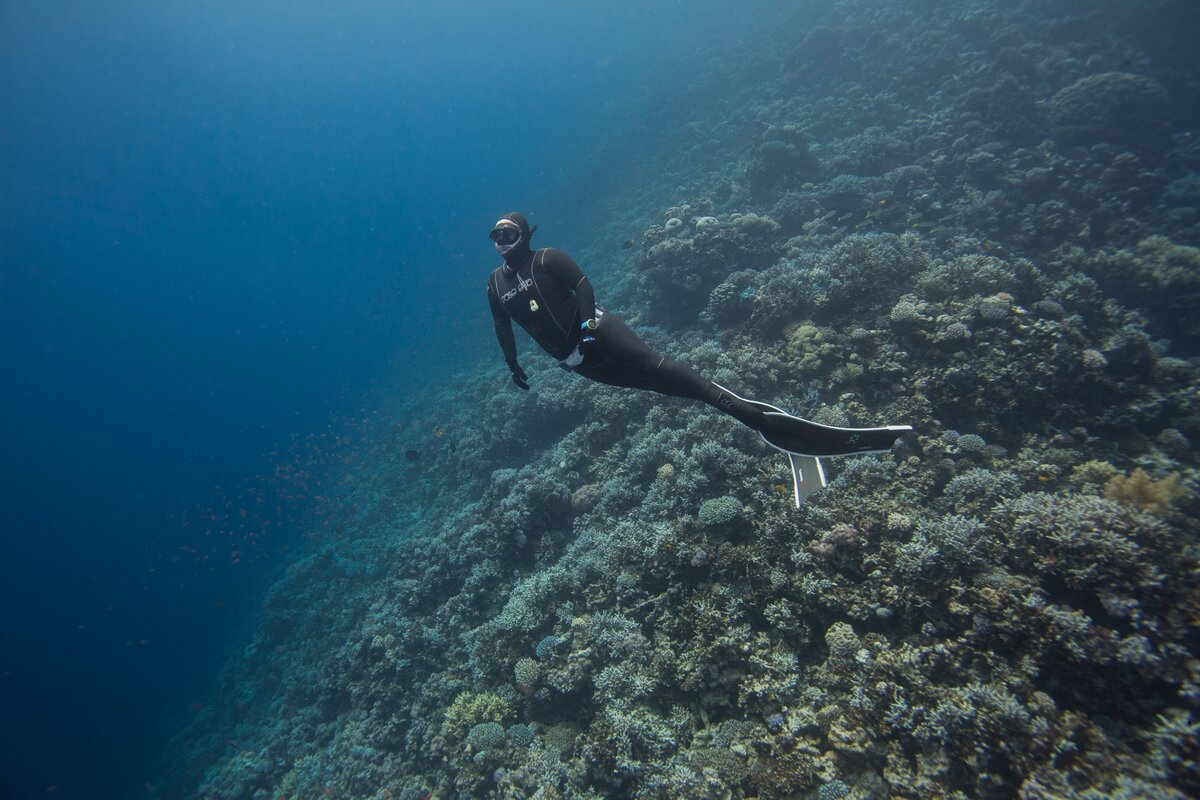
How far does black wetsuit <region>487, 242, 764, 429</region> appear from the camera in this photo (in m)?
4.65

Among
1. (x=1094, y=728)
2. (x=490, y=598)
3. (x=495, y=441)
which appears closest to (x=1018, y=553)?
(x=1094, y=728)

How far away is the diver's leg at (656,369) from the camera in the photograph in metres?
4.62

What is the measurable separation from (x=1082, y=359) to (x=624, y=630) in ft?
26.8

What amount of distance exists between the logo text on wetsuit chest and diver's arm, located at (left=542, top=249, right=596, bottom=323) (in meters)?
0.26

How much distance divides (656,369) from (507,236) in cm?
221

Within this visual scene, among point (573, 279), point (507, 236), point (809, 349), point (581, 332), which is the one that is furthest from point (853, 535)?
point (507, 236)

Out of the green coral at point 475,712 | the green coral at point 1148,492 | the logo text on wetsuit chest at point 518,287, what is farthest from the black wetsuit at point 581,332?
the green coral at point 475,712

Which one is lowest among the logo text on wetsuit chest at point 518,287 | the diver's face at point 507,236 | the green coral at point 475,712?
the green coral at point 475,712

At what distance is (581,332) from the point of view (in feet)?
15.4

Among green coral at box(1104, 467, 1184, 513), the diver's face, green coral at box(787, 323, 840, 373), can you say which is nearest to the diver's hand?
the diver's face

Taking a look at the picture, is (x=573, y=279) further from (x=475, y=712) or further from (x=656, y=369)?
(x=475, y=712)

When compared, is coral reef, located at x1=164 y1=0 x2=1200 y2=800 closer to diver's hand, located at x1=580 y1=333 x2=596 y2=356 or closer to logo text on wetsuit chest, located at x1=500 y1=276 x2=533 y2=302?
diver's hand, located at x1=580 y1=333 x2=596 y2=356

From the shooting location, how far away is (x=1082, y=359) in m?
6.86

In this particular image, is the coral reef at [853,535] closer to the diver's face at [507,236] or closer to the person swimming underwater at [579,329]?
the person swimming underwater at [579,329]
